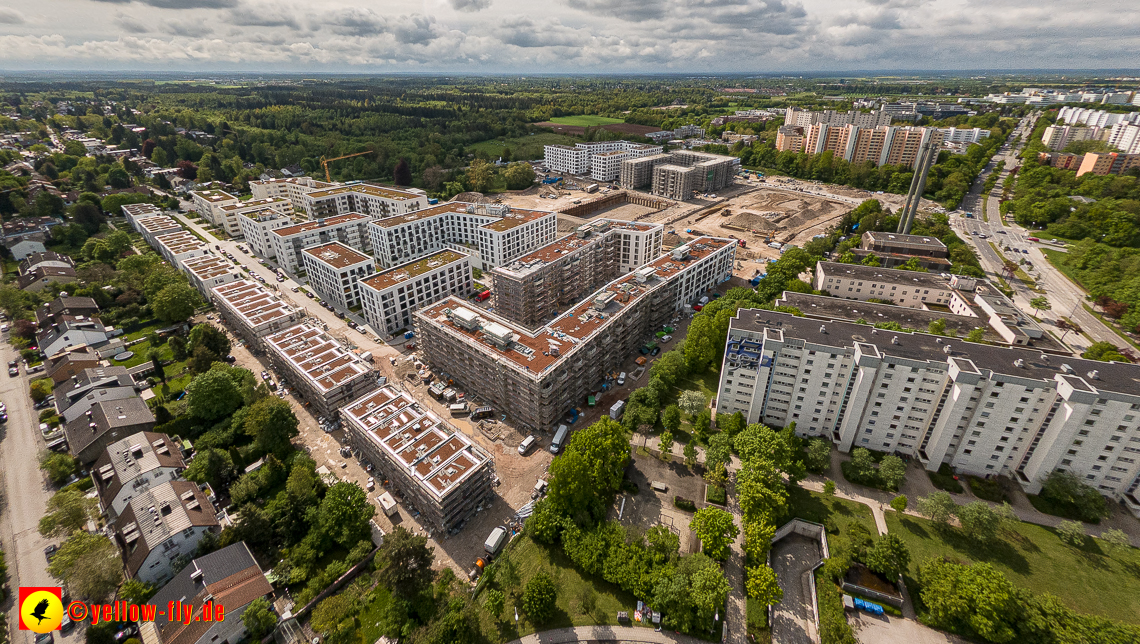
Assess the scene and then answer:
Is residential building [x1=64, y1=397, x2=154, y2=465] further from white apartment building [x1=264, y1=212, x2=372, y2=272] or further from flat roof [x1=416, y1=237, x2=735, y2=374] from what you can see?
white apartment building [x1=264, y1=212, x2=372, y2=272]

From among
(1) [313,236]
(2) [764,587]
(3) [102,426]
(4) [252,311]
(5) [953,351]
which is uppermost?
(5) [953,351]

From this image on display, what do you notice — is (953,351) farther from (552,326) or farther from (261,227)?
(261,227)

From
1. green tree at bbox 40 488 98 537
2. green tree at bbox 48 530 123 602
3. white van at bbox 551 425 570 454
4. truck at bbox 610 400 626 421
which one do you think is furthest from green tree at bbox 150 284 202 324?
truck at bbox 610 400 626 421

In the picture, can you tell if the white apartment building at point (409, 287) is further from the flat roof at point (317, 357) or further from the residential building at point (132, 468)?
the residential building at point (132, 468)

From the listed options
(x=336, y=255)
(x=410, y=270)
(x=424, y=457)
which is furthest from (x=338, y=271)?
(x=424, y=457)

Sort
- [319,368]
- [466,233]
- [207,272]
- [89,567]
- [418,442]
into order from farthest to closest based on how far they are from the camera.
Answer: [466,233] → [207,272] → [319,368] → [418,442] → [89,567]

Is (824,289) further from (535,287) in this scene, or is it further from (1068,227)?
(1068,227)

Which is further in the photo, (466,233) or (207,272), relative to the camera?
(466,233)

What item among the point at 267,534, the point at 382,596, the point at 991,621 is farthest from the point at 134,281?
the point at 991,621

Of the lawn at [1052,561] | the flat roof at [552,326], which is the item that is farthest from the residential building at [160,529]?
the lawn at [1052,561]
